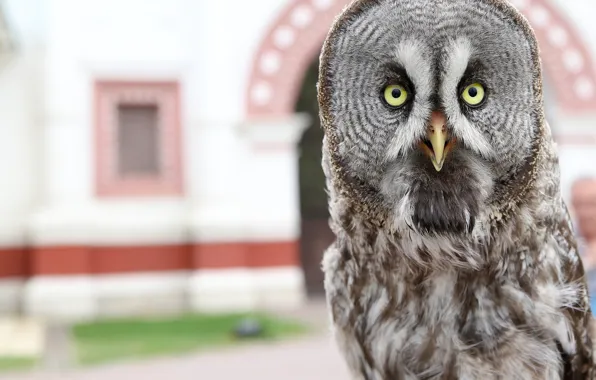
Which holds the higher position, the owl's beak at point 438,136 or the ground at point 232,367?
the owl's beak at point 438,136

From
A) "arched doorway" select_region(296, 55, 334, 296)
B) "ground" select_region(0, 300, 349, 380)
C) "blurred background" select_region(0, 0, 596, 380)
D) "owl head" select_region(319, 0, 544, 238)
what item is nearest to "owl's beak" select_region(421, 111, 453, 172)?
"owl head" select_region(319, 0, 544, 238)

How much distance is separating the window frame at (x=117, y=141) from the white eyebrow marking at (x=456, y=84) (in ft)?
24.7

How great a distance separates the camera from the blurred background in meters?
8.54

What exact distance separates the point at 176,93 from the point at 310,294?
3.51 m

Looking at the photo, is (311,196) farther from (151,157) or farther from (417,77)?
(417,77)

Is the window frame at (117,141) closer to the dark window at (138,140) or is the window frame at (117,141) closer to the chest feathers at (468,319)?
the dark window at (138,140)

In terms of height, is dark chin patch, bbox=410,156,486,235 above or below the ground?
above

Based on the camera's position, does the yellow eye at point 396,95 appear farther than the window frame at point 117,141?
No

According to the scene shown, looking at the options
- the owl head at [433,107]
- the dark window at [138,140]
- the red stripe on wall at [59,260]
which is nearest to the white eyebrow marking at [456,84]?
the owl head at [433,107]

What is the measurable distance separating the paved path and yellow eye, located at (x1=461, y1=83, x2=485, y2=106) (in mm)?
4090

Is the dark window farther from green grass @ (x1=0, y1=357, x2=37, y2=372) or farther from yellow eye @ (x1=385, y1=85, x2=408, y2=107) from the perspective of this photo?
yellow eye @ (x1=385, y1=85, x2=408, y2=107)

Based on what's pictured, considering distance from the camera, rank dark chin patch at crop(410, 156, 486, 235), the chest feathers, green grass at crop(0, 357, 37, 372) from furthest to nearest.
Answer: green grass at crop(0, 357, 37, 372)
the chest feathers
dark chin patch at crop(410, 156, 486, 235)

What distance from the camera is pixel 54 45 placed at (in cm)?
866

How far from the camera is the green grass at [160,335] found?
6.58 m
